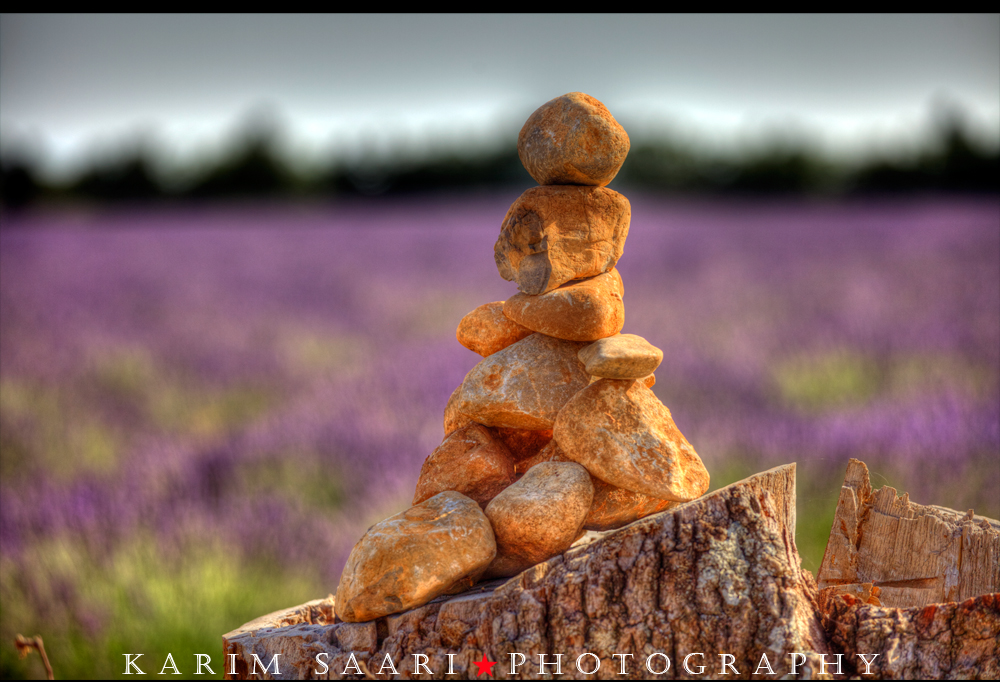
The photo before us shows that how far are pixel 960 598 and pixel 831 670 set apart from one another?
1.73ft

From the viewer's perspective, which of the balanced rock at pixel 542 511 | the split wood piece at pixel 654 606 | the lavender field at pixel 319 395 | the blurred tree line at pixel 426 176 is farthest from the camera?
the blurred tree line at pixel 426 176

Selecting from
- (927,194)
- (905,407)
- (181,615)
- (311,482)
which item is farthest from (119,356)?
(927,194)

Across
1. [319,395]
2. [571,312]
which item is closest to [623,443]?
[571,312]

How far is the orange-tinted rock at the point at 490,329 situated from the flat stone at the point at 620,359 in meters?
0.30

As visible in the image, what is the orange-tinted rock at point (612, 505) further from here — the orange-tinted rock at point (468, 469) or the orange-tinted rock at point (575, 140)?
the orange-tinted rock at point (575, 140)

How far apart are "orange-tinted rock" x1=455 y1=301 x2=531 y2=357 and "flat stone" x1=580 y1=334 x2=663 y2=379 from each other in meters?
0.30

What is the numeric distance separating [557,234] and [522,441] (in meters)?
0.54

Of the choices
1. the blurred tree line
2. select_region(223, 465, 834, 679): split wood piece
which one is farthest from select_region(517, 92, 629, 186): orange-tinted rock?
the blurred tree line

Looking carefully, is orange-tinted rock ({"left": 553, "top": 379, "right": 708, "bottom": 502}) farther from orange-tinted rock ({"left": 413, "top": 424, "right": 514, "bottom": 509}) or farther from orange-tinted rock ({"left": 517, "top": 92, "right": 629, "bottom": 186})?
orange-tinted rock ({"left": 517, "top": 92, "right": 629, "bottom": 186})

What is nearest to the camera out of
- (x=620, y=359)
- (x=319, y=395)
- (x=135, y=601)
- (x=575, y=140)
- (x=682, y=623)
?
(x=682, y=623)

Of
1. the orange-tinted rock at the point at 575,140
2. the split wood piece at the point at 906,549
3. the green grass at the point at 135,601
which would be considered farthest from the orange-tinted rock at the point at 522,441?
the green grass at the point at 135,601

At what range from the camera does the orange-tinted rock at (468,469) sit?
1.65 meters

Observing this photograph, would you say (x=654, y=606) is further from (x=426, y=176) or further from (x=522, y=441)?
(x=426, y=176)

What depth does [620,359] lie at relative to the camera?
1439 mm
